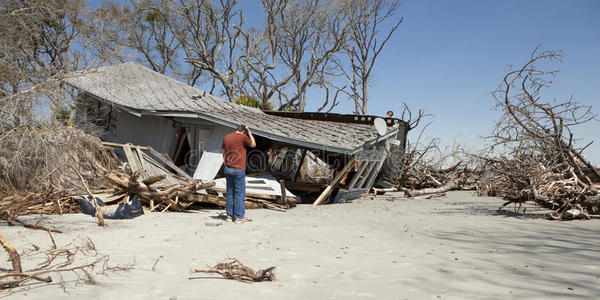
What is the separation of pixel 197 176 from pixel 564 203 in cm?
894

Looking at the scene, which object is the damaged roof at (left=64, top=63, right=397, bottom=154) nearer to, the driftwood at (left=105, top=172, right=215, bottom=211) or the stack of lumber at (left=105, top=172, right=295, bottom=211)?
the stack of lumber at (left=105, top=172, right=295, bottom=211)

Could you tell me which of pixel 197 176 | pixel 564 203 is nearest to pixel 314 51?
pixel 197 176

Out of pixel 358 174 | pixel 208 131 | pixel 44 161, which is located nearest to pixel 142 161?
pixel 208 131

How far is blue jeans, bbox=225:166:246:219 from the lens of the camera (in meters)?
7.69

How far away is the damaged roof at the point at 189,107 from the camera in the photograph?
Answer: 11180mm

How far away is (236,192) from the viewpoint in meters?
7.71

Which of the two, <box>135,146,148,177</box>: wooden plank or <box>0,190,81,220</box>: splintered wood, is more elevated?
<box>135,146,148,177</box>: wooden plank

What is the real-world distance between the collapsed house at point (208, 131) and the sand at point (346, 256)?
12.2 feet

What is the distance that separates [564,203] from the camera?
8.05 m

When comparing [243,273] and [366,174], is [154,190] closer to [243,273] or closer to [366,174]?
[243,273]

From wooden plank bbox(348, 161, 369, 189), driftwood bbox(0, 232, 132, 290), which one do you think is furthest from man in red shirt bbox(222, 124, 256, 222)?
wooden plank bbox(348, 161, 369, 189)

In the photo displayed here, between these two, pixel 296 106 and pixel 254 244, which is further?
pixel 296 106

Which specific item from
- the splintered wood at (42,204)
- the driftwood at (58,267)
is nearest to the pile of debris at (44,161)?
the splintered wood at (42,204)

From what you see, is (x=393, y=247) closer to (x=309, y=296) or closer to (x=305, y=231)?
(x=305, y=231)
